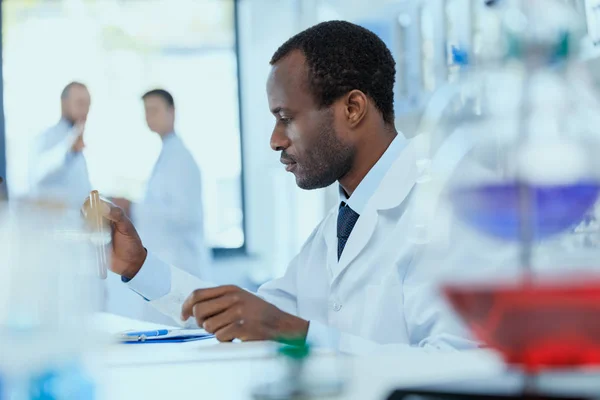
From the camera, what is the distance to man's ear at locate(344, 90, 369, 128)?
6.22ft

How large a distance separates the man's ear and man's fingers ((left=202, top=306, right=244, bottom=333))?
749 mm

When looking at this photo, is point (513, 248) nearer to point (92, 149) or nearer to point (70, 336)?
point (70, 336)

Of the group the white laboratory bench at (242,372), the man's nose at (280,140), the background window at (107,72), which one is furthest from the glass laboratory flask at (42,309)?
the background window at (107,72)

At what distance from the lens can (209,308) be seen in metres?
1.27

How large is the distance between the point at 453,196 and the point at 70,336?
0.87ft

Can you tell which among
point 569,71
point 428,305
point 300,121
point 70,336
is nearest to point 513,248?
point 569,71

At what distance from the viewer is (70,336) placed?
1.69ft

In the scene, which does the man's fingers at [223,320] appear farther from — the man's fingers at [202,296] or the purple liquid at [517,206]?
the purple liquid at [517,206]

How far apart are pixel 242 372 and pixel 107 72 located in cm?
478

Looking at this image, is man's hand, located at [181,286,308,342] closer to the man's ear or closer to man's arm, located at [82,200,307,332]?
man's arm, located at [82,200,307,332]

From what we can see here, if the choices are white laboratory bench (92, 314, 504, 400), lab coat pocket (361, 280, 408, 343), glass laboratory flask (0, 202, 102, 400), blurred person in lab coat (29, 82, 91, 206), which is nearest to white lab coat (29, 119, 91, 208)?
blurred person in lab coat (29, 82, 91, 206)

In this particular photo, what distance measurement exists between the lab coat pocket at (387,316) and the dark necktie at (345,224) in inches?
7.2

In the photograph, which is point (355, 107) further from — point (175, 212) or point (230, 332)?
point (175, 212)

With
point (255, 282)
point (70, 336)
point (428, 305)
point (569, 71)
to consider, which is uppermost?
point (569, 71)
